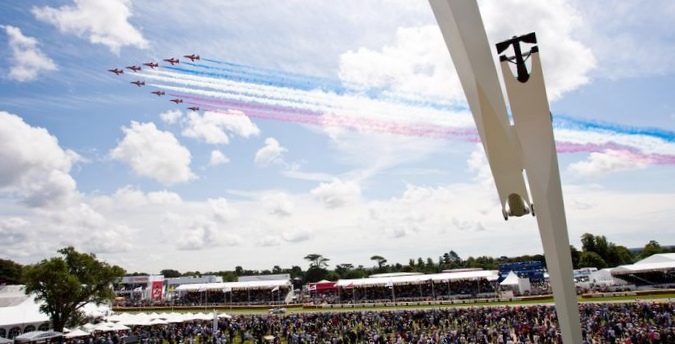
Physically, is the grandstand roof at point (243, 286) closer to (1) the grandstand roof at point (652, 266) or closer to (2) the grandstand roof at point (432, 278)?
(2) the grandstand roof at point (432, 278)

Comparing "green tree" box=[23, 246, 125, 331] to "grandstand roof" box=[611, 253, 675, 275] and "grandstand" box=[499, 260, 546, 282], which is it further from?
"grandstand roof" box=[611, 253, 675, 275]

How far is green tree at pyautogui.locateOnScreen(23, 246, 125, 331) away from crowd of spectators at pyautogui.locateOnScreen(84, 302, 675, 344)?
4729 mm

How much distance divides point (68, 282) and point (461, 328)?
28835mm

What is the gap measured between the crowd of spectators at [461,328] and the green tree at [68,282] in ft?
15.5

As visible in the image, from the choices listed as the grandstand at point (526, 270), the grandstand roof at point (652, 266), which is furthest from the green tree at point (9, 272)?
the grandstand roof at point (652, 266)

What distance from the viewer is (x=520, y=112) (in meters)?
9.99

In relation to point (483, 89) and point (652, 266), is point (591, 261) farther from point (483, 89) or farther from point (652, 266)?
point (483, 89)

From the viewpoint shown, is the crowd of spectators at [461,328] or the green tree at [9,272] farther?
the green tree at [9,272]

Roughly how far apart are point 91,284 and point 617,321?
3691 cm

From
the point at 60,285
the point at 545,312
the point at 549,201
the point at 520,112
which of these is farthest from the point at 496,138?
the point at 60,285

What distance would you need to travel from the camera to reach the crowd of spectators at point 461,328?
73.4 ft

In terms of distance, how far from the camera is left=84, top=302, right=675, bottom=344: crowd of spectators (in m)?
22.4

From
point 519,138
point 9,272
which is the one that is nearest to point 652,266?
point 519,138

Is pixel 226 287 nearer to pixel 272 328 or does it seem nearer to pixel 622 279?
pixel 272 328
